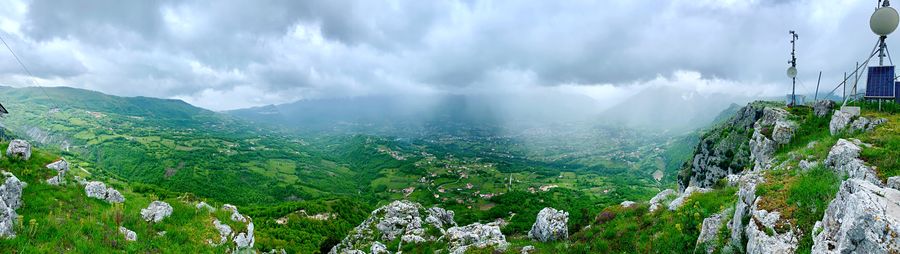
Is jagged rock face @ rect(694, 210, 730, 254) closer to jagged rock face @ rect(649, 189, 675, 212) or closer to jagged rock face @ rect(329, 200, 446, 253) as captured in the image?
jagged rock face @ rect(649, 189, 675, 212)

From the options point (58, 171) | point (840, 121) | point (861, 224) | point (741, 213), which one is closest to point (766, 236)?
point (741, 213)

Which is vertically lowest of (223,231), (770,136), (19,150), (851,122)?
(223,231)

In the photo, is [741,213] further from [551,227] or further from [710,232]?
[551,227]

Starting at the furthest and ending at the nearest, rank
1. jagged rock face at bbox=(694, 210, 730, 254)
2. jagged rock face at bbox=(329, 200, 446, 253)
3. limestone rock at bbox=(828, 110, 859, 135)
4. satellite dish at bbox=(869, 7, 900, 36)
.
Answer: jagged rock face at bbox=(329, 200, 446, 253)
satellite dish at bbox=(869, 7, 900, 36)
limestone rock at bbox=(828, 110, 859, 135)
jagged rock face at bbox=(694, 210, 730, 254)

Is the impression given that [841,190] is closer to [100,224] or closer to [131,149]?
[100,224]

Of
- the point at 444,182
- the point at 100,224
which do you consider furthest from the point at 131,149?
the point at 100,224

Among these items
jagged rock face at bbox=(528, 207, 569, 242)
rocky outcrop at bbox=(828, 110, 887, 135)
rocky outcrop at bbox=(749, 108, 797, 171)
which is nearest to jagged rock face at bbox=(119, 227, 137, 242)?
jagged rock face at bbox=(528, 207, 569, 242)
